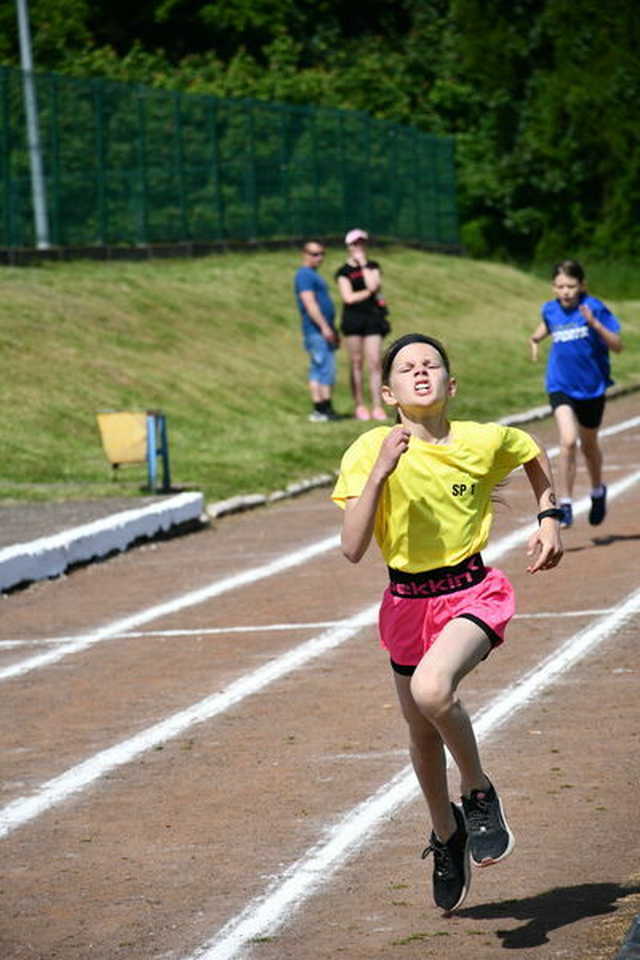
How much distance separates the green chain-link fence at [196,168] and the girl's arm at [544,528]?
26267 mm

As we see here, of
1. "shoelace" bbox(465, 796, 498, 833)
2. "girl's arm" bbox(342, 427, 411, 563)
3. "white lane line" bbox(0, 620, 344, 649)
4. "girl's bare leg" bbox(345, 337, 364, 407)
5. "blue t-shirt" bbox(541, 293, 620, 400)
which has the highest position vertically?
"girl's arm" bbox(342, 427, 411, 563)

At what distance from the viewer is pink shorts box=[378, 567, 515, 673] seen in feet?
21.5

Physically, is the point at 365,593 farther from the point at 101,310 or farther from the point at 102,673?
the point at 101,310

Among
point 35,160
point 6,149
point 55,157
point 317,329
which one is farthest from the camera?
point 55,157

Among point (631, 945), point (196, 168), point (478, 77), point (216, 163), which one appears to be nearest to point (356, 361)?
point (196, 168)

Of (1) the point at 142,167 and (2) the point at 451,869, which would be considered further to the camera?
(1) the point at 142,167

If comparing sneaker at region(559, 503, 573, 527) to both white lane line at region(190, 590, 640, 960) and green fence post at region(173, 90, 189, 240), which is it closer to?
white lane line at region(190, 590, 640, 960)

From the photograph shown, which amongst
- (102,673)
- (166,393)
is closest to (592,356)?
(102,673)

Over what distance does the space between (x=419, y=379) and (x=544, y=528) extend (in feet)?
1.99

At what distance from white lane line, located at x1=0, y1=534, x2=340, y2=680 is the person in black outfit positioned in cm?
888

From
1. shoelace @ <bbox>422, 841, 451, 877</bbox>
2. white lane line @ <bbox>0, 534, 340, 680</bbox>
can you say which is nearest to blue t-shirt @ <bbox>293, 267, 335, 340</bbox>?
white lane line @ <bbox>0, 534, 340, 680</bbox>

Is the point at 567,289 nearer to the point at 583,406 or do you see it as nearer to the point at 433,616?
the point at 583,406

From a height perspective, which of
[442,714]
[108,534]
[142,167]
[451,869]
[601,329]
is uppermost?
[442,714]

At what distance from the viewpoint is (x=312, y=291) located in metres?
25.3
